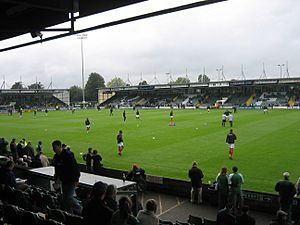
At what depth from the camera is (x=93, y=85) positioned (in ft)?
445

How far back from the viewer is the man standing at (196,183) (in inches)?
470

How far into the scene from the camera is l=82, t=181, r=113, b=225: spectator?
484 cm

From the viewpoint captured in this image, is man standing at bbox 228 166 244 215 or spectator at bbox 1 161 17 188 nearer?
spectator at bbox 1 161 17 188

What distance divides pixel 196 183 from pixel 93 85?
127 m

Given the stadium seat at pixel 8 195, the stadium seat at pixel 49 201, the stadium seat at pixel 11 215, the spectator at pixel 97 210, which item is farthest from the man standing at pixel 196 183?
the spectator at pixel 97 210

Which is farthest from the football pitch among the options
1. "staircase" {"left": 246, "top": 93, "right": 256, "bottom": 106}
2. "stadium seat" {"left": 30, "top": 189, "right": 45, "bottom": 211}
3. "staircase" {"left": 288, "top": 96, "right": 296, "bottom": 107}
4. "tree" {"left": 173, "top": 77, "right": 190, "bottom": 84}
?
"tree" {"left": 173, "top": 77, "right": 190, "bottom": 84}

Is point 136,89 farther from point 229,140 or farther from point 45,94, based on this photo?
point 229,140

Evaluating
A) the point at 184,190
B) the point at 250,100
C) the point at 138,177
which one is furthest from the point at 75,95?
the point at 184,190

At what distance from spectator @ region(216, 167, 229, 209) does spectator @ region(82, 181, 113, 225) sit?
663 cm

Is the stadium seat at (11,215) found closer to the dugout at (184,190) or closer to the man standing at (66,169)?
the man standing at (66,169)

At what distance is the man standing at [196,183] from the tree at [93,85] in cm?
12361

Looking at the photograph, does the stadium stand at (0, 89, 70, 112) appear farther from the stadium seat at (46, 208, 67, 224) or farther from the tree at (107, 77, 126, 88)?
the stadium seat at (46, 208, 67, 224)

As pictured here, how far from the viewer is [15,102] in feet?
341

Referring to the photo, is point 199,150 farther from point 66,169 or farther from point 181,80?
point 181,80
